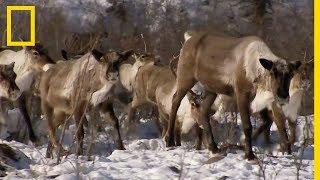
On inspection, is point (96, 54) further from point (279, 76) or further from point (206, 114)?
point (279, 76)

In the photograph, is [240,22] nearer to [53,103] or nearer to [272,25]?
[272,25]

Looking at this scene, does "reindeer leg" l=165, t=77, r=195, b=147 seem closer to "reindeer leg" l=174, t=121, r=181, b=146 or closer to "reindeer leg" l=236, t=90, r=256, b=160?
"reindeer leg" l=174, t=121, r=181, b=146

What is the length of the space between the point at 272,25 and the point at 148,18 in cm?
664

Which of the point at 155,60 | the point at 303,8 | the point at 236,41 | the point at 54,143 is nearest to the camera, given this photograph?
the point at 236,41

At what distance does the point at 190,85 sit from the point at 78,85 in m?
1.63

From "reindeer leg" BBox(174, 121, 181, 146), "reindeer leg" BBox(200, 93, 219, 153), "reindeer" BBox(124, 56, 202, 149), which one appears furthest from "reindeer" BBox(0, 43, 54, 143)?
"reindeer leg" BBox(200, 93, 219, 153)

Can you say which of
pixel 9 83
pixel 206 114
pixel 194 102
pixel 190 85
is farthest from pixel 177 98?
pixel 9 83

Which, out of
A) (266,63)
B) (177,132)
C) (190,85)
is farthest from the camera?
(177,132)

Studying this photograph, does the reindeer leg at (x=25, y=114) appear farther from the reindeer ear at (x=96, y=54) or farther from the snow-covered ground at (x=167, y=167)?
the reindeer ear at (x=96, y=54)

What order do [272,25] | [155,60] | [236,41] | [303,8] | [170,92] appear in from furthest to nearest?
1. [303,8]
2. [272,25]
3. [155,60]
4. [170,92]
5. [236,41]

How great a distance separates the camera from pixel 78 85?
855 centimetres

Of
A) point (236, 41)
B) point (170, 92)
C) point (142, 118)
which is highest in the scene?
point (236, 41)

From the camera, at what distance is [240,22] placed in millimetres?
34625

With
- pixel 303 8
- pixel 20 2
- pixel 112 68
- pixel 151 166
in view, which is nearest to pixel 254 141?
pixel 112 68
